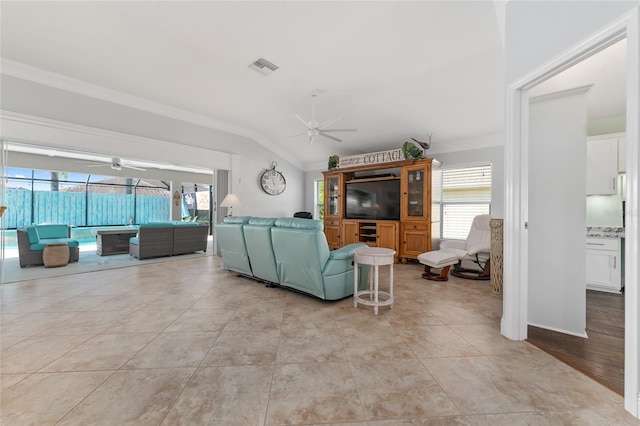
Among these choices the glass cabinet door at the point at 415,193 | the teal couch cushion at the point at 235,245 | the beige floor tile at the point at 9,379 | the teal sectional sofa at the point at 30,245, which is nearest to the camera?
the beige floor tile at the point at 9,379

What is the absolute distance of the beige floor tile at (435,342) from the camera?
5.98 ft

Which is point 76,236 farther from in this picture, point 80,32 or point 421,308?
point 421,308

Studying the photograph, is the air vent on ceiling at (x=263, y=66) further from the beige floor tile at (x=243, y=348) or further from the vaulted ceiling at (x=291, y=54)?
the beige floor tile at (x=243, y=348)

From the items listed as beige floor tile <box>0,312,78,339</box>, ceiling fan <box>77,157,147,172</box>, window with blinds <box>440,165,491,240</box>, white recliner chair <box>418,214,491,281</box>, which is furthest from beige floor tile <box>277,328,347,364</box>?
ceiling fan <box>77,157,147,172</box>

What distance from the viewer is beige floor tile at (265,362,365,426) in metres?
1.23

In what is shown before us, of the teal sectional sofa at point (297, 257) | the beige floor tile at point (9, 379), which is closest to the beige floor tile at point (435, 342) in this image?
the teal sectional sofa at point (297, 257)

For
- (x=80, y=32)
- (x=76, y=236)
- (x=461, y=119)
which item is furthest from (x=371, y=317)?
(x=76, y=236)

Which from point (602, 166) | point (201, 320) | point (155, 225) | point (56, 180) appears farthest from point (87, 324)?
point (56, 180)

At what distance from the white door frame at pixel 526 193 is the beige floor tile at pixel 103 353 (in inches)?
116

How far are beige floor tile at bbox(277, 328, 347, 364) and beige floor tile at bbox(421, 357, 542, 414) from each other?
625 millimetres

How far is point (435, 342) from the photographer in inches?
78.0

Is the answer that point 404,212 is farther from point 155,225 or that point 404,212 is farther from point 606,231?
point 155,225

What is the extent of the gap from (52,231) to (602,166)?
9.67m

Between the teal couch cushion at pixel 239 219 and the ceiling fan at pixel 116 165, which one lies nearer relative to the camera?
the teal couch cushion at pixel 239 219
